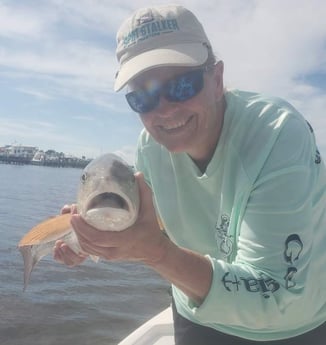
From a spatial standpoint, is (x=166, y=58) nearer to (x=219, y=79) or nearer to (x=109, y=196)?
(x=219, y=79)

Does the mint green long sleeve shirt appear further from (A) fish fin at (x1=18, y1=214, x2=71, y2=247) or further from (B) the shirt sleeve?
(A) fish fin at (x1=18, y1=214, x2=71, y2=247)

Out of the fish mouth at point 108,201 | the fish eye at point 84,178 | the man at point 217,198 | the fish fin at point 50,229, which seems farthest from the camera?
the fish fin at point 50,229

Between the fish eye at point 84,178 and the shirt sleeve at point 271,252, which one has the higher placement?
the fish eye at point 84,178

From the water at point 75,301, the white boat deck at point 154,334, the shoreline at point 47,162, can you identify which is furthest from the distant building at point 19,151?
the white boat deck at point 154,334

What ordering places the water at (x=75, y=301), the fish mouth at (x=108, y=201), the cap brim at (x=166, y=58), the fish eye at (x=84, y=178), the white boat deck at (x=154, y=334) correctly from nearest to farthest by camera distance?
the fish mouth at (x=108, y=201) → the fish eye at (x=84, y=178) → the cap brim at (x=166, y=58) → the white boat deck at (x=154, y=334) → the water at (x=75, y=301)

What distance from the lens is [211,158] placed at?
2859 mm

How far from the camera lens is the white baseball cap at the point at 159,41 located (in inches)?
103

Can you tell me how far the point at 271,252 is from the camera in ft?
7.30

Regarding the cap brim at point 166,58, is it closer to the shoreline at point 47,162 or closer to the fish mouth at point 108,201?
the fish mouth at point 108,201

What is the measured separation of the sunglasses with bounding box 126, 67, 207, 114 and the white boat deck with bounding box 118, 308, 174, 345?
2754 mm

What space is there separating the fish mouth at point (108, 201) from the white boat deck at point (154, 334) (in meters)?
3.17

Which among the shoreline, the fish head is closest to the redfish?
the fish head

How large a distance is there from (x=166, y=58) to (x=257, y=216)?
92 cm

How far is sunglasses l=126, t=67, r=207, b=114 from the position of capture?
2637 millimetres
